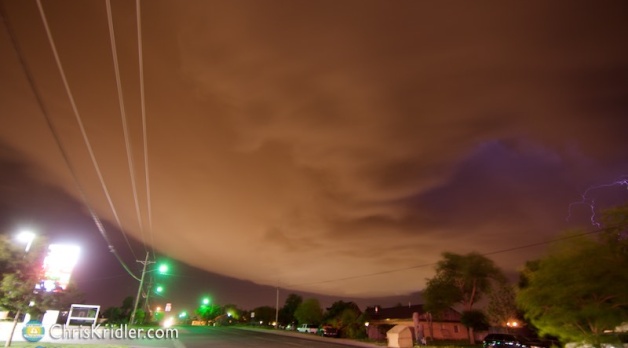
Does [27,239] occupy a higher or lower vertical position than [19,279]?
higher

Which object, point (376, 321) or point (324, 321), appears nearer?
point (376, 321)

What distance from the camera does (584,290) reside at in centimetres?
2086

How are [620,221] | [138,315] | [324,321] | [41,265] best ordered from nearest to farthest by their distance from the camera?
[41,265] < [620,221] < [138,315] < [324,321]

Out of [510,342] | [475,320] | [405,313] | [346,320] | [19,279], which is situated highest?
[19,279]

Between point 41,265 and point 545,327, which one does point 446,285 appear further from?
point 41,265

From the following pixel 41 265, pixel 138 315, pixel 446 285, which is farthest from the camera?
pixel 138 315

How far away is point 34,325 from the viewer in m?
22.5

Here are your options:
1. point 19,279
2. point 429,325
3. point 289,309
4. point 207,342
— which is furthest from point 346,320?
point 19,279

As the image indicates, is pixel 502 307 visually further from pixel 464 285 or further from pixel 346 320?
pixel 346 320

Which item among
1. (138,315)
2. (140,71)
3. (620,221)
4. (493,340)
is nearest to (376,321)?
(493,340)

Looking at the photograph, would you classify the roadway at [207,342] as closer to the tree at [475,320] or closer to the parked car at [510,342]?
the parked car at [510,342]

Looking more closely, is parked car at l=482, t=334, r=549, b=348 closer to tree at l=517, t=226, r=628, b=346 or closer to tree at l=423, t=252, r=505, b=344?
tree at l=517, t=226, r=628, b=346

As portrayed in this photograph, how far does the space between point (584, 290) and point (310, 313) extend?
247ft

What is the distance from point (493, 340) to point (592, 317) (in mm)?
15220
